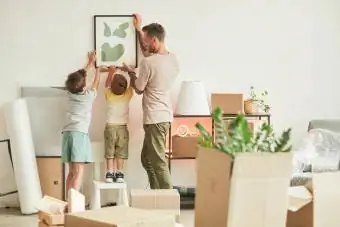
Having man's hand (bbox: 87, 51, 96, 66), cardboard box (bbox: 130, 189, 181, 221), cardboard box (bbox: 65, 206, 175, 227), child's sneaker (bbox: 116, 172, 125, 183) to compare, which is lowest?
child's sneaker (bbox: 116, 172, 125, 183)

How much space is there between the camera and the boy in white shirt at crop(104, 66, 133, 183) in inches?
230

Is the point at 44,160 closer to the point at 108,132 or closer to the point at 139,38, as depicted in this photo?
the point at 108,132

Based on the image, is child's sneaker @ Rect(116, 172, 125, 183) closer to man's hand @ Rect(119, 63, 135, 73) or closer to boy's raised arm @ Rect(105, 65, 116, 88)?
boy's raised arm @ Rect(105, 65, 116, 88)

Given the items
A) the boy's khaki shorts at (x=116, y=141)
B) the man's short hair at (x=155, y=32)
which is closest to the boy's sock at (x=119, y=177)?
the boy's khaki shorts at (x=116, y=141)

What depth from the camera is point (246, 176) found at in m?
2.24

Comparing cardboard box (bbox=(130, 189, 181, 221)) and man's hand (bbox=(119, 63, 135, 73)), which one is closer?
cardboard box (bbox=(130, 189, 181, 221))

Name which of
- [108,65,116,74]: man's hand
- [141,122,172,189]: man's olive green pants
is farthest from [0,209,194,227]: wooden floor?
[108,65,116,74]: man's hand

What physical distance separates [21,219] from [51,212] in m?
2.29

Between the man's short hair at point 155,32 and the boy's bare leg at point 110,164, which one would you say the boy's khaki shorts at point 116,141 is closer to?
the boy's bare leg at point 110,164

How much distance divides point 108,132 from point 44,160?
2.26ft

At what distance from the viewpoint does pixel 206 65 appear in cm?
616

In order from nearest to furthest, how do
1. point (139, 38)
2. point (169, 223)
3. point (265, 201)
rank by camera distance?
point (265, 201) < point (169, 223) < point (139, 38)

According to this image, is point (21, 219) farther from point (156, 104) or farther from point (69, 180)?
point (156, 104)

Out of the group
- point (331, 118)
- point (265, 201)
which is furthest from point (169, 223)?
point (331, 118)
